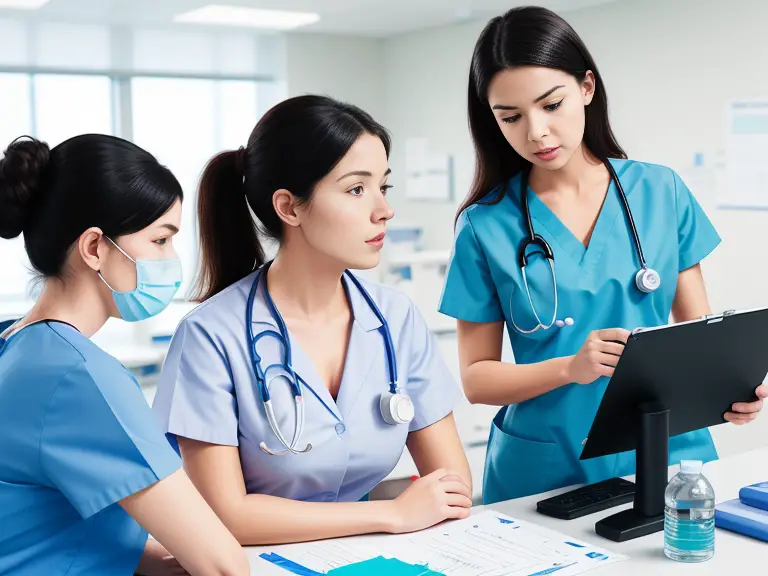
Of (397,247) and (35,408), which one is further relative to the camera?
(397,247)

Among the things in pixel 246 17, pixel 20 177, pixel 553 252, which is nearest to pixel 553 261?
pixel 553 252

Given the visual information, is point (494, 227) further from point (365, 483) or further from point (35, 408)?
point (35, 408)

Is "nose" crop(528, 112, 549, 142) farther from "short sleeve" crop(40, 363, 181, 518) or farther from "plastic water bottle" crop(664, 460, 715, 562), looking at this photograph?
"short sleeve" crop(40, 363, 181, 518)

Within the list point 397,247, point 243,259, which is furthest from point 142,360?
point 243,259

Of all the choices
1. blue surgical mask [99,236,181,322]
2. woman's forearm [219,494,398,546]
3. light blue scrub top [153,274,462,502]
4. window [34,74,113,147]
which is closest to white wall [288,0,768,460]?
window [34,74,113,147]

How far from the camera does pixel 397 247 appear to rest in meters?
4.73

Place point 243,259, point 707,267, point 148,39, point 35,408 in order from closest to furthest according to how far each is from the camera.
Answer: point 35,408 → point 243,259 → point 707,267 → point 148,39

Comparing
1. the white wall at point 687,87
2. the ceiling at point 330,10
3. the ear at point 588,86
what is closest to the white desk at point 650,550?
the ear at point 588,86

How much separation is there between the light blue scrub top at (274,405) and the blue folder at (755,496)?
21.1 inches

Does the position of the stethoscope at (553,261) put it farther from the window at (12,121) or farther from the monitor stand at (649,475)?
the window at (12,121)

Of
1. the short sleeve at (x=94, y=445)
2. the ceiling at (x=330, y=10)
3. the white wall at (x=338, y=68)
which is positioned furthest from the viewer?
the white wall at (x=338, y=68)

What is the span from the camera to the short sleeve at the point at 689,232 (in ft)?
5.89

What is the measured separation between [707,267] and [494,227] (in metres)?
3.03

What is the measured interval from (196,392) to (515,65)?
0.79m
